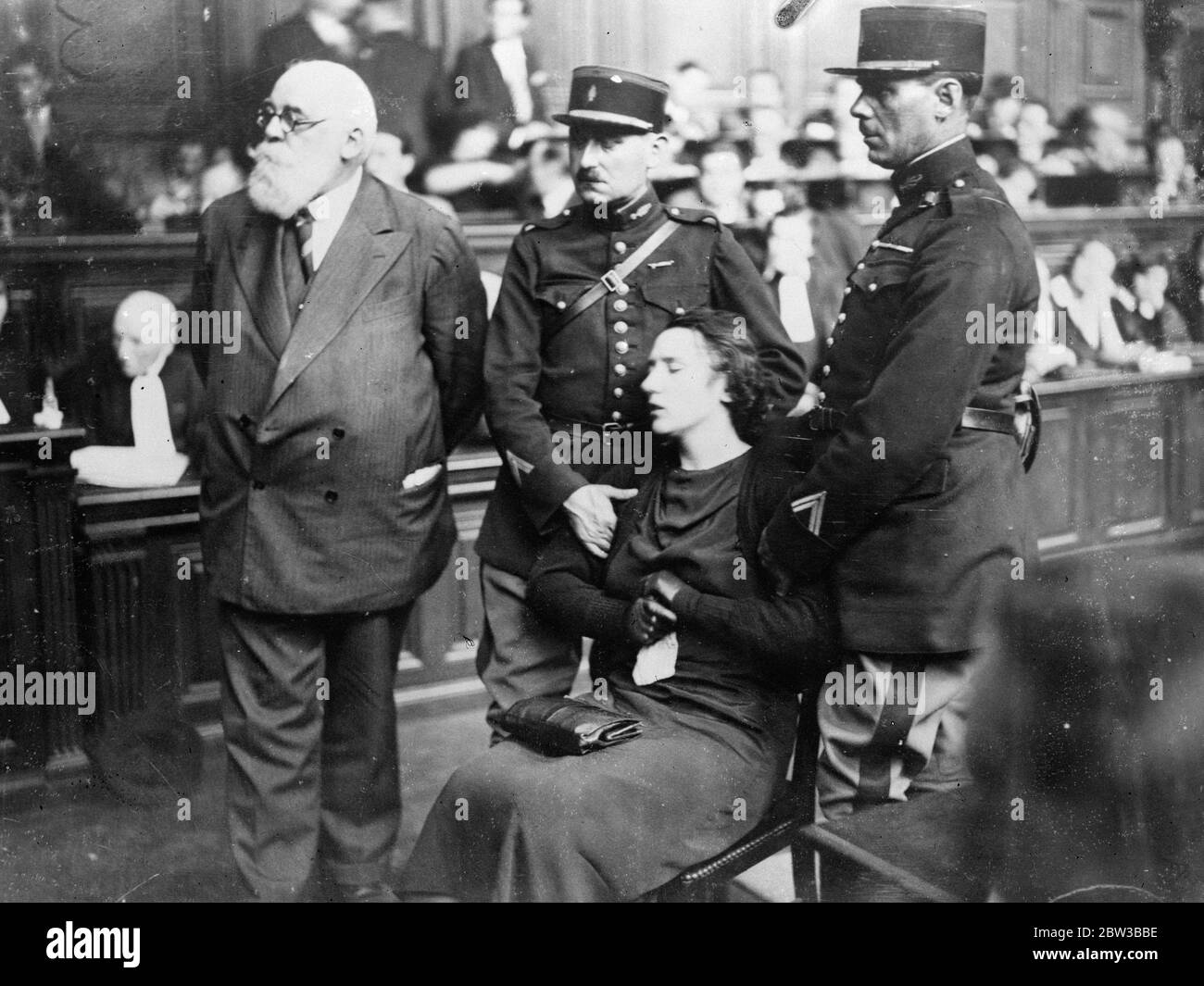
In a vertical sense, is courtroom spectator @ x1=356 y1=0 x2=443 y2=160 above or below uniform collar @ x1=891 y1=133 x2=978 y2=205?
above

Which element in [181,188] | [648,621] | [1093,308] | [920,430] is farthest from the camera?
[1093,308]

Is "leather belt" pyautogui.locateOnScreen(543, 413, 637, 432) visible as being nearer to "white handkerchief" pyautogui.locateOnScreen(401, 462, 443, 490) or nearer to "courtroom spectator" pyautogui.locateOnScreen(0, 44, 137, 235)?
"white handkerchief" pyautogui.locateOnScreen(401, 462, 443, 490)

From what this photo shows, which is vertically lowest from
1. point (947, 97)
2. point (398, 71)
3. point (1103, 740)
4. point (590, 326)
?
point (1103, 740)

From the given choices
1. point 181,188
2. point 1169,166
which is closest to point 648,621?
point 181,188

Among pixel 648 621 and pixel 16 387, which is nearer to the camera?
pixel 648 621

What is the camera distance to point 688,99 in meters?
2.48

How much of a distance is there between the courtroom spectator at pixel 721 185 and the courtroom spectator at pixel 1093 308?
0.69 metres

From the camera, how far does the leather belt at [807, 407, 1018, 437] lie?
232cm

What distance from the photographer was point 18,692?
8.50 ft

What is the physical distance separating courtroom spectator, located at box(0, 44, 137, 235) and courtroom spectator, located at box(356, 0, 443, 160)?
0.59m

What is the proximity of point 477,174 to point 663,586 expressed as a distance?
0.95 meters

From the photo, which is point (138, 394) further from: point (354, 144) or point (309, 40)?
point (309, 40)

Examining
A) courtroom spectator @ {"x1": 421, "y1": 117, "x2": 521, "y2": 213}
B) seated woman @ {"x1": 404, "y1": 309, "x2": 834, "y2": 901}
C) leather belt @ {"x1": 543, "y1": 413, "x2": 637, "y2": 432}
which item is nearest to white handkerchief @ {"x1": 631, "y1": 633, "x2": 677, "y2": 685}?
seated woman @ {"x1": 404, "y1": 309, "x2": 834, "y2": 901}

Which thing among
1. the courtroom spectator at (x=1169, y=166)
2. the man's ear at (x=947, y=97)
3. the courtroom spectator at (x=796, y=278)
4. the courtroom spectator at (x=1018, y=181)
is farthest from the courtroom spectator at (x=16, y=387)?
the courtroom spectator at (x=1169, y=166)
